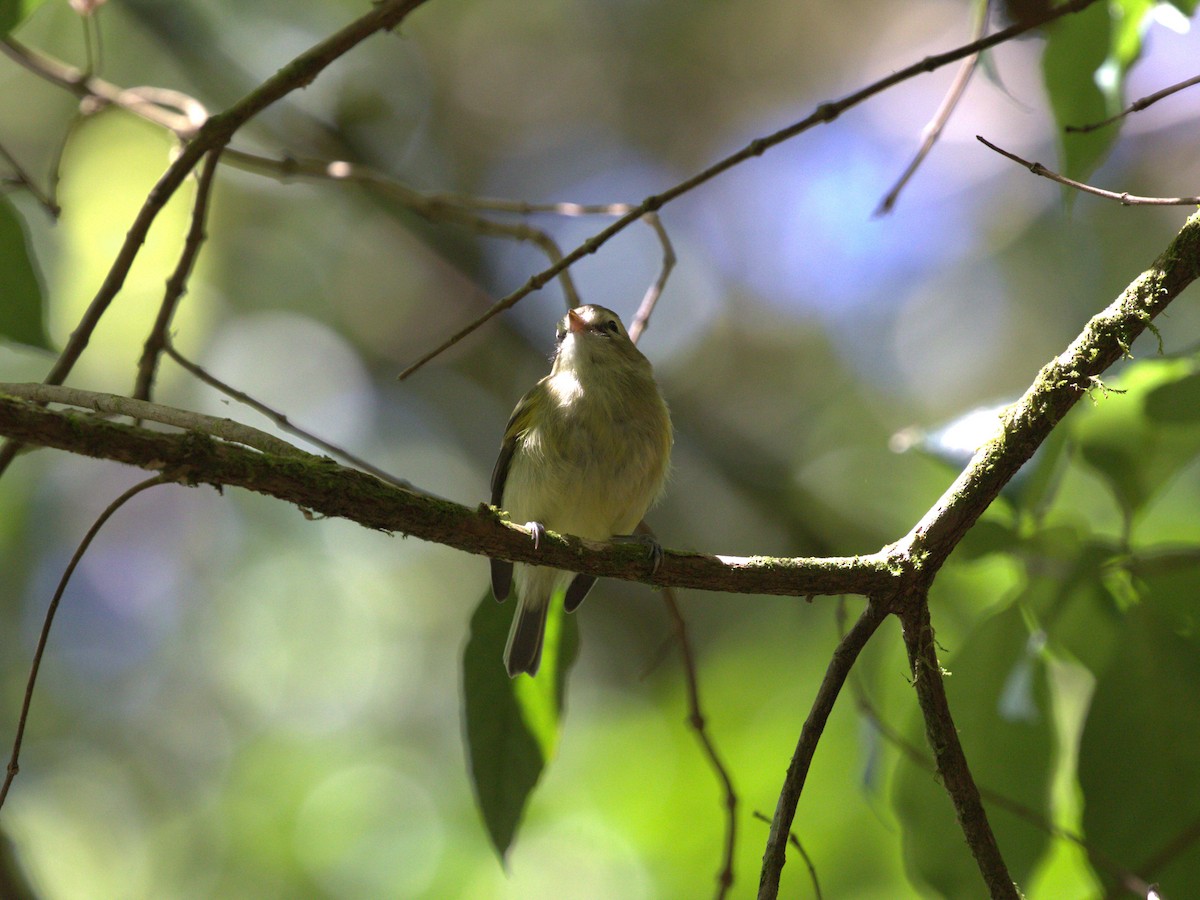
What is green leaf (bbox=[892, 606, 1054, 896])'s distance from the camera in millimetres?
2148

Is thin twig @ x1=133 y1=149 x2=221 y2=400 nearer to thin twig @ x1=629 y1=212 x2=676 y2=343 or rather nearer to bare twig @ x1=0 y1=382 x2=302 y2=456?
bare twig @ x1=0 y1=382 x2=302 y2=456

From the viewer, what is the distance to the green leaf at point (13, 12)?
Result: 2123 mm

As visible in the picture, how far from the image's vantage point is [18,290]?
7.02 feet

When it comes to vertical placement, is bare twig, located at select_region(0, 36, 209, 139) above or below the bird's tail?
above

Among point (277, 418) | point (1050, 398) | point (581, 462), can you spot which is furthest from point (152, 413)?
point (581, 462)

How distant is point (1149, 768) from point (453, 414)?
628cm

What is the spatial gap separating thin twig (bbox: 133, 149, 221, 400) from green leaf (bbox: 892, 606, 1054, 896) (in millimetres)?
1958

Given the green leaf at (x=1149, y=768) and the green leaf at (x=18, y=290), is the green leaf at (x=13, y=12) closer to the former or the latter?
the green leaf at (x=18, y=290)

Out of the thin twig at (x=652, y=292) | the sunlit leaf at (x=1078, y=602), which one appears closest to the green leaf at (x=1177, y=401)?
the sunlit leaf at (x=1078, y=602)

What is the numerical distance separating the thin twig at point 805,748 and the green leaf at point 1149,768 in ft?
2.05

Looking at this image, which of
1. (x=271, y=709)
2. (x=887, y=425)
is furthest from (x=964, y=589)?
(x=271, y=709)

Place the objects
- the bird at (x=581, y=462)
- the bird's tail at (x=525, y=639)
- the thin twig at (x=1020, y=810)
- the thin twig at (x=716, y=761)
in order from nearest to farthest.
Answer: the thin twig at (x=1020, y=810), the thin twig at (x=716, y=761), the bird's tail at (x=525, y=639), the bird at (x=581, y=462)

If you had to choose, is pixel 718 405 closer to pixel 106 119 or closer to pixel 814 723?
pixel 106 119

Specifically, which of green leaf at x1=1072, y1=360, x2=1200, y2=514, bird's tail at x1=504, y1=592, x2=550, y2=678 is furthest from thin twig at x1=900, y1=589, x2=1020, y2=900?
bird's tail at x1=504, y1=592, x2=550, y2=678
